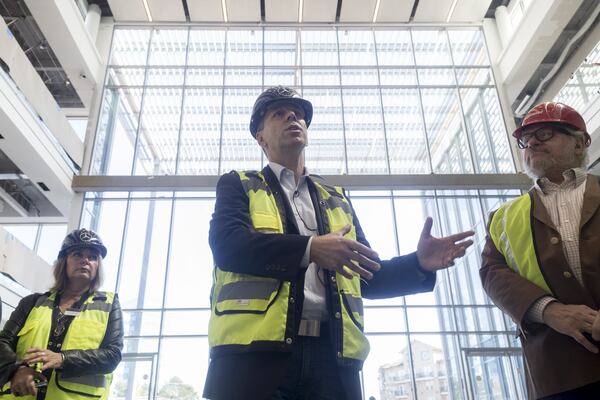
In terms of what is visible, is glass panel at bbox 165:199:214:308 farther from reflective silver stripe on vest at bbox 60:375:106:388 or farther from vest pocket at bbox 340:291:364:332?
vest pocket at bbox 340:291:364:332

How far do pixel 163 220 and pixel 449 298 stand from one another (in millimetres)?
7183

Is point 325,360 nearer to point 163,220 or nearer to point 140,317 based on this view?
point 140,317

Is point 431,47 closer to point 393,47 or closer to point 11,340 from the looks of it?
point 393,47

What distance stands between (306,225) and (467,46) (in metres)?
14.2

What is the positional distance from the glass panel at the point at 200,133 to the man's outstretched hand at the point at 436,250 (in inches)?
466

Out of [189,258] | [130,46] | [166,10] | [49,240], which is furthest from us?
[49,240]

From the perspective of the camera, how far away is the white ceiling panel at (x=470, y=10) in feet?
43.2

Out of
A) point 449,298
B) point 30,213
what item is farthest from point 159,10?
point 449,298


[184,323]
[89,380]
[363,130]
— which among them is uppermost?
[363,130]

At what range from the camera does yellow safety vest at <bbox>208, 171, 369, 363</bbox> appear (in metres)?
1.33

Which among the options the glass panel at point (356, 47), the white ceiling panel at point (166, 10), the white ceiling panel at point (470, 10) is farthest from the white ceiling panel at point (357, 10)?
the white ceiling panel at point (166, 10)

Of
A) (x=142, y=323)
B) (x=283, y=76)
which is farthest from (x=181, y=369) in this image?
(x=283, y=76)

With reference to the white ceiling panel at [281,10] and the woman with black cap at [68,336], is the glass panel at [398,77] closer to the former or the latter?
the white ceiling panel at [281,10]

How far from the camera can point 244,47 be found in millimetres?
14133
